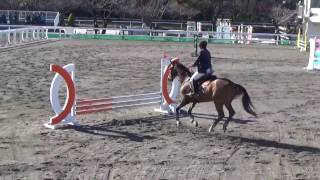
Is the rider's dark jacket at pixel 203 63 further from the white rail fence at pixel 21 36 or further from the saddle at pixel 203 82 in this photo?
the white rail fence at pixel 21 36

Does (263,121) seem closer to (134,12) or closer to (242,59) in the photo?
(242,59)

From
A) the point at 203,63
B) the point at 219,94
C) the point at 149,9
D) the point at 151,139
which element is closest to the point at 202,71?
the point at 203,63

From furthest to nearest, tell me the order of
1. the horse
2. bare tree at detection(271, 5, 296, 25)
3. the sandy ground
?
1. bare tree at detection(271, 5, 296, 25)
2. the horse
3. the sandy ground

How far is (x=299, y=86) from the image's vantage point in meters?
22.7

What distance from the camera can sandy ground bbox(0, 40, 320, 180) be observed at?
948 centimetres

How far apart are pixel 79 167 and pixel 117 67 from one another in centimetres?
1874

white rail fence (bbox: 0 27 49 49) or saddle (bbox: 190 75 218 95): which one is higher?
saddle (bbox: 190 75 218 95)

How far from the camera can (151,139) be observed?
1198 cm

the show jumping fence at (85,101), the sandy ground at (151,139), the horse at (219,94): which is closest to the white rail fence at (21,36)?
the sandy ground at (151,139)

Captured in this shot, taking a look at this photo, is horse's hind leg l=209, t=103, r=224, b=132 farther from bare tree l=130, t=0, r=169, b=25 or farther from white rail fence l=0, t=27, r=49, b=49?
bare tree l=130, t=0, r=169, b=25

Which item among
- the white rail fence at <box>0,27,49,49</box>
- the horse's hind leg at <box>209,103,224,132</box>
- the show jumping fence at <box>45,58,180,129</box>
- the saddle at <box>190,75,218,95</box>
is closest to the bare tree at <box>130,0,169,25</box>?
the white rail fence at <box>0,27,49,49</box>

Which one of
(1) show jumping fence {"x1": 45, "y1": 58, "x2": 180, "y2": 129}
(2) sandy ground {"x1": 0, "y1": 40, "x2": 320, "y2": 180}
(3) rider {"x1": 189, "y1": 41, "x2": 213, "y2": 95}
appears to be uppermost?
(3) rider {"x1": 189, "y1": 41, "x2": 213, "y2": 95}

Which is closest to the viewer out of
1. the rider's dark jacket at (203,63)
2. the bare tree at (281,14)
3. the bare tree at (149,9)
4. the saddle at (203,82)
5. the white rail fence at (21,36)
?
the saddle at (203,82)

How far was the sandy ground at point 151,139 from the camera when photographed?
9.48 meters
